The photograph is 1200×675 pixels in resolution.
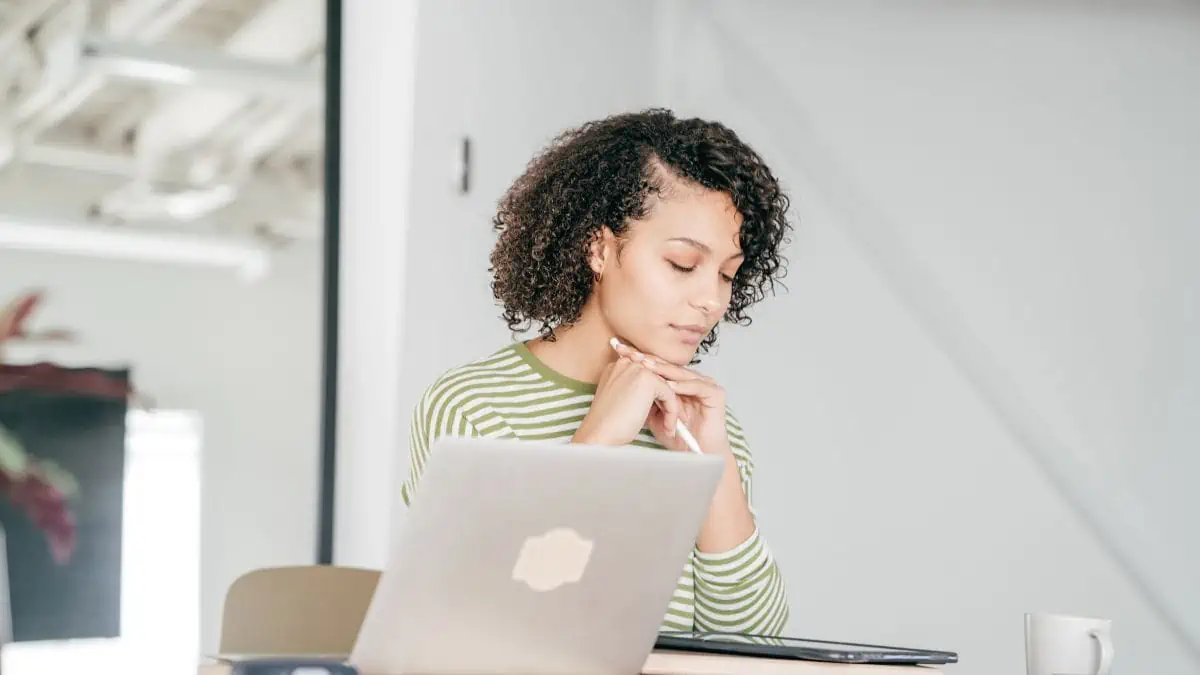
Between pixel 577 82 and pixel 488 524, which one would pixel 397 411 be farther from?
pixel 488 524

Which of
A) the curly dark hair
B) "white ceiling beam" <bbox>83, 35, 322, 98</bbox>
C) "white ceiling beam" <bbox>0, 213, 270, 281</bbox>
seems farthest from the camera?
"white ceiling beam" <bbox>83, 35, 322, 98</bbox>

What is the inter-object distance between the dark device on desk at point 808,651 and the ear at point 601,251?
656mm

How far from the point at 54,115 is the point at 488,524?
1.74 m

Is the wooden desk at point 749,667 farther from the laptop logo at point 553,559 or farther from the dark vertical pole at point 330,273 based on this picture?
the dark vertical pole at point 330,273

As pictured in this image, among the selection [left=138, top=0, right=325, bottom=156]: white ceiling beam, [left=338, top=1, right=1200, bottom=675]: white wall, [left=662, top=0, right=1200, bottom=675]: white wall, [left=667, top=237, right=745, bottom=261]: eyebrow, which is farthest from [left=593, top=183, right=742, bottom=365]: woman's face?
[left=662, top=0, right=1200, bottom=675]: white wall

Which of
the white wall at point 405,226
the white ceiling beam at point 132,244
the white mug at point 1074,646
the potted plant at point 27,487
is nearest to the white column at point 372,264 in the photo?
the white wall at point 405,226

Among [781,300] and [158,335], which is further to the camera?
[781,300]

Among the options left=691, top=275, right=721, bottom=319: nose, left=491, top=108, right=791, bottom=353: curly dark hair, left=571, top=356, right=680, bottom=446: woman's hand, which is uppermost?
left=491, top=108, right=791, bottom=353: curly dark hair

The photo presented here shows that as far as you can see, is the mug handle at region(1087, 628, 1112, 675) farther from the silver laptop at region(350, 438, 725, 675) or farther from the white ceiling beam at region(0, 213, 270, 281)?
the white ceiling beam at region(0, 213, 270, 281)

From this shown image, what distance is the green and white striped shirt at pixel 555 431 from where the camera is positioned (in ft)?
5.86

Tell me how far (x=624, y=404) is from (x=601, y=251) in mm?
310

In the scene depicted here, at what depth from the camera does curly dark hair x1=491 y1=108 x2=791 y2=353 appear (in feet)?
6.32

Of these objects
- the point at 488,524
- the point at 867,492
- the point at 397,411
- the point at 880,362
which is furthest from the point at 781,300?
the point at 488,524

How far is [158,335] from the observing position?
260 cm
